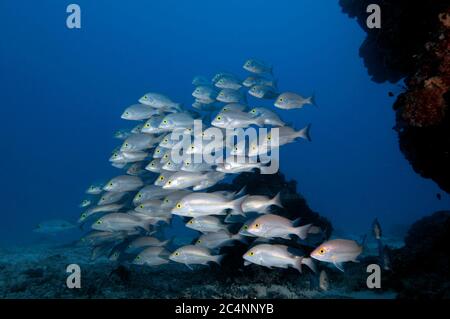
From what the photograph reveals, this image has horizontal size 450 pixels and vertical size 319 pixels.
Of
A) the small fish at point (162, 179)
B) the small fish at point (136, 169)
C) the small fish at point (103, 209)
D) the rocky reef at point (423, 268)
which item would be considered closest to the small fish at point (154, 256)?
the small fish at point (162, 179)

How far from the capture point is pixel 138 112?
8.23 meters

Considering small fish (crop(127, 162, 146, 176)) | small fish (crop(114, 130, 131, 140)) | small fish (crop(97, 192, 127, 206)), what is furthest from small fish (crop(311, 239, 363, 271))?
small fish (crop(114, 130, 131, 140))

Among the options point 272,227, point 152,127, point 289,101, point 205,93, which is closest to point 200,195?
point 272,227

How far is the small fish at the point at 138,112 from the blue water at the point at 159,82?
71.6 m

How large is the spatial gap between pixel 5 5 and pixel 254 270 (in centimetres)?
10140

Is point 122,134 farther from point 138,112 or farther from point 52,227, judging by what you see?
point 52,227

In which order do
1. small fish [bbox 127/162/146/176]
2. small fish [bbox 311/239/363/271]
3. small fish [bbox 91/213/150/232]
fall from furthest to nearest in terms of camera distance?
small fish [bbox 127/162/146/176] < small fish [bbox 91/213/150/232] < small fish [bbox 311/239/363/271]

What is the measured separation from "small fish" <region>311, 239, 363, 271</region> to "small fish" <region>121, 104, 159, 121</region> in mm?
5455

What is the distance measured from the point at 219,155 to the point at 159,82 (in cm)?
12463

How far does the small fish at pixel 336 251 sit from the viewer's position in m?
5.06

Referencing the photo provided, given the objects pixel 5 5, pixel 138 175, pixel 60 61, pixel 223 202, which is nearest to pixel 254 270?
pixel 223 202

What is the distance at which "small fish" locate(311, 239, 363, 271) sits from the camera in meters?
5.06

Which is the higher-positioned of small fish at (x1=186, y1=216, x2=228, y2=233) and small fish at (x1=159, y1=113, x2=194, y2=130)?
small fish at (x1=159, y1=113, x2=194, y2=130)

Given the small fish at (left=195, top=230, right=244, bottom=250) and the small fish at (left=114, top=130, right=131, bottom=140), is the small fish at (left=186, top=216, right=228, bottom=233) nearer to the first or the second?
the small fish at (left=195, top=230, right=244, bottom=250)
